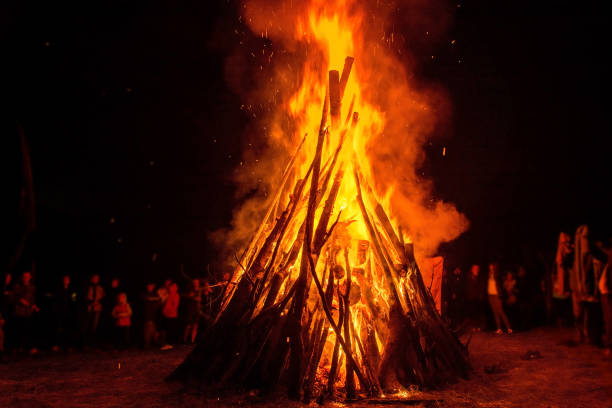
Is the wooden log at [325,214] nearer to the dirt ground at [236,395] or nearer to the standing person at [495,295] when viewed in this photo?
the dirt ground at [236,395]

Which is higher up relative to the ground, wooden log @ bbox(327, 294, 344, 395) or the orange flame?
the orange flame

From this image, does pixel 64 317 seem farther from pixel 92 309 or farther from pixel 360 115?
pixel 360 115

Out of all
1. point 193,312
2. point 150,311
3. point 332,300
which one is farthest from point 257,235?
point 150,311

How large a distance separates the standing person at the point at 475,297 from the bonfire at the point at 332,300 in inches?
242

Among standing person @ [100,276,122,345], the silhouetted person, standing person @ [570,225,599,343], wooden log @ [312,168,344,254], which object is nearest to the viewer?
wooden log @ [312,168,344,254]

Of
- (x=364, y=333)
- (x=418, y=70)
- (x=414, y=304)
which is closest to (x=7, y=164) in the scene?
(x=364, y=333)

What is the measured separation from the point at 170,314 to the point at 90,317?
1635 mm

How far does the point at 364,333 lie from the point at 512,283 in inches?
325

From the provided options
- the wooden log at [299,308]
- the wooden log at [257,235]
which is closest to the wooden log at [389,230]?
the wooden log at [299,308]

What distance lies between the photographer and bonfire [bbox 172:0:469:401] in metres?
5.71

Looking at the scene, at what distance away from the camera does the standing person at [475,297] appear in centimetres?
1269

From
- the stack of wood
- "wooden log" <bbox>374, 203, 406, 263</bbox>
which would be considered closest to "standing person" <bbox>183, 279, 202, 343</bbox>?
the stack of wood

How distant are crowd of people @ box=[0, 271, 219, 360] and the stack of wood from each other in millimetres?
3733

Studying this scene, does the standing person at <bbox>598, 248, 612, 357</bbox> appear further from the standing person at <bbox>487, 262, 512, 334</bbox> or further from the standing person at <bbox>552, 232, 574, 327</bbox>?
the standing person at <bbox>487, 262, 512, 334</bbox>
